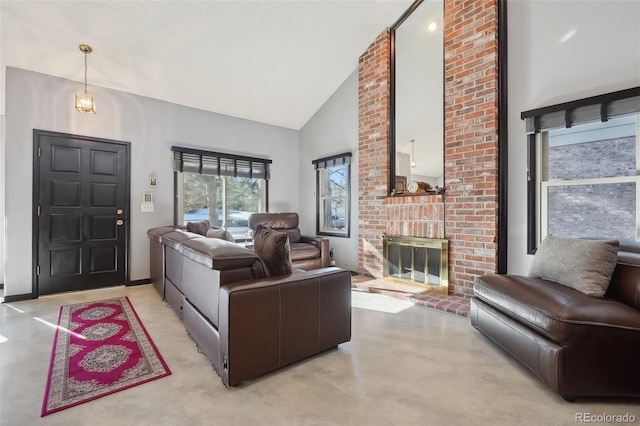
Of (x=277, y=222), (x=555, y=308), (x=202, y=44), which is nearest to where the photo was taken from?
(x=555, y=308)

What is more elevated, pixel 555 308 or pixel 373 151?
pixel 373 151

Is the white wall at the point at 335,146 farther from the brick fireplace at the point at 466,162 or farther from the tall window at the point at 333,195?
the brick fireplace at the point at 466,162

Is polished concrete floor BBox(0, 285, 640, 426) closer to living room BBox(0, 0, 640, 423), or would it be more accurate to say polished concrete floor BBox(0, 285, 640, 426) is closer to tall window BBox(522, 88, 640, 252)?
living room BBox(0, 0, 640, 423)

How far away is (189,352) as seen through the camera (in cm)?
223

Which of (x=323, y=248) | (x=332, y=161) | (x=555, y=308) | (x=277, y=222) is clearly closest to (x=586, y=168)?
(x=555, y=308)

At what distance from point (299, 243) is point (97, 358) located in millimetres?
3088

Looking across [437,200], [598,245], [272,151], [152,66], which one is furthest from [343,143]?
[598,245]

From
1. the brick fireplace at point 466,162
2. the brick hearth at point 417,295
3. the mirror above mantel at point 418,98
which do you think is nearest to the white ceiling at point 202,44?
the mirror above mantel at point 418,98

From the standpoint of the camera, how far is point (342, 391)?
5.70 ft

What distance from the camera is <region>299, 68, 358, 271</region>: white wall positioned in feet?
16.1

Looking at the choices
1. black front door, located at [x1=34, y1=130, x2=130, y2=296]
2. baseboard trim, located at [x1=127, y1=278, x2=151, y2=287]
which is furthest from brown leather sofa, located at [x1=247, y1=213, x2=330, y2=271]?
black front door, located at [x1=34, y1=130, x2=130, y2=296]

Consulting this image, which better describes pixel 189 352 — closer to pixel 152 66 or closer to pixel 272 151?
pixel 152 66

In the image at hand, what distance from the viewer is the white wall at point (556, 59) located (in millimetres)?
2473

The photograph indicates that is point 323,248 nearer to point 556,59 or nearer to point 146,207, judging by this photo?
point 146,207
